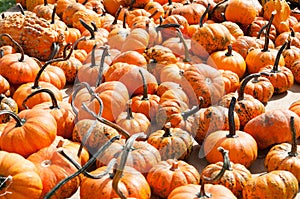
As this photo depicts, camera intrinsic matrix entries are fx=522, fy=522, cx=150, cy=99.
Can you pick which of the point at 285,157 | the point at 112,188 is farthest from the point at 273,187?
the point at 112,188

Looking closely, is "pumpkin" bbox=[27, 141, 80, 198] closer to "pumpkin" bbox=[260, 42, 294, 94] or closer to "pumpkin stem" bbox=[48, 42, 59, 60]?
"pumpkin stem" bbox=[48, 42, 59, 60]

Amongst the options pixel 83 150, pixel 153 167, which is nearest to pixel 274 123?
pixel 153 167

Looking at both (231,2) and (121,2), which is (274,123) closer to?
(231,2)

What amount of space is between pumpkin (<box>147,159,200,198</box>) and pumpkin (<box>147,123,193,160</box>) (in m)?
0.20

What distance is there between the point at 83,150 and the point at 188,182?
92cm

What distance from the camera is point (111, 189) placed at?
3572 millimetres

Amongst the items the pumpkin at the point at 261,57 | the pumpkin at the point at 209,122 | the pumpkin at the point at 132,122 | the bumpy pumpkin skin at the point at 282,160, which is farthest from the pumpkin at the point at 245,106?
the pumpkin at the point at 261,57

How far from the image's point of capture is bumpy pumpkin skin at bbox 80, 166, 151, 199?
141 inches

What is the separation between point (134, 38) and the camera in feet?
19.4

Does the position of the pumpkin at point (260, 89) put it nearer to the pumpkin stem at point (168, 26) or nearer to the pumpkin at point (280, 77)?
the pumpkin at point (280, 77)

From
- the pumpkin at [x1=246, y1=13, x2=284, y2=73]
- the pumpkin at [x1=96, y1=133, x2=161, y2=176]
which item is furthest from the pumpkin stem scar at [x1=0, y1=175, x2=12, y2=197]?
the pumpkin at [x1=246, y1=13, x2=284, y2=73]

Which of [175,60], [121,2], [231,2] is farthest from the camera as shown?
[121,2]

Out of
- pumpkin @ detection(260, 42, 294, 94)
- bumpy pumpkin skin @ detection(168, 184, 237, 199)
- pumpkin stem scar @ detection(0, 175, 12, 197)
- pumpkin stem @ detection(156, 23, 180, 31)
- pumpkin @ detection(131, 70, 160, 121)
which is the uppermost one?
pumpkin stem @ detection(156, 23, 180, 31)

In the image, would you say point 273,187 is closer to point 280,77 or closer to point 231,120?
point 231,120
